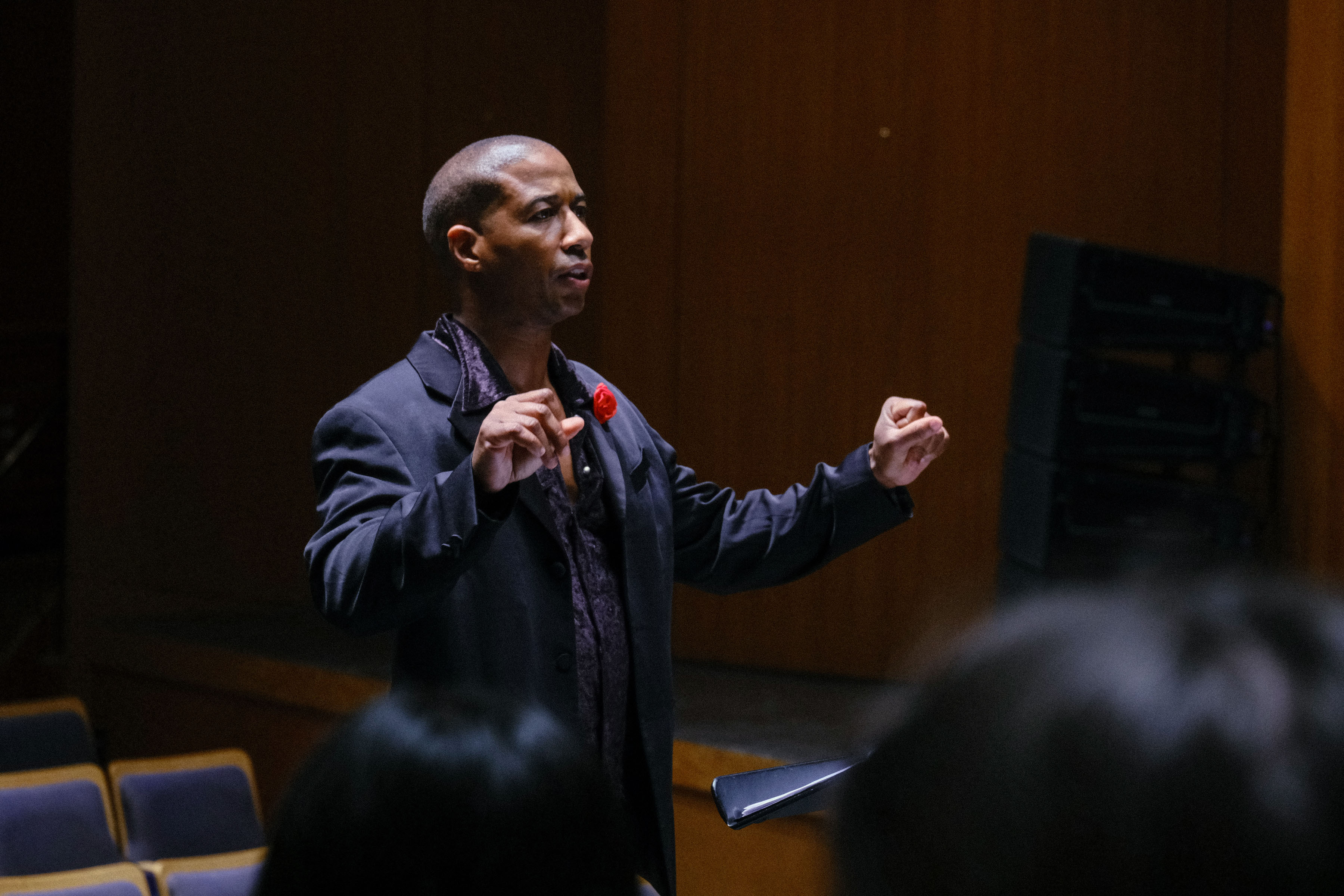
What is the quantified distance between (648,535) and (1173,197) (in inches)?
97.7

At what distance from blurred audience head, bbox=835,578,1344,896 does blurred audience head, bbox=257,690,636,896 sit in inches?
5.5

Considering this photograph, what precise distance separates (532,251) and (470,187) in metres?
0.09

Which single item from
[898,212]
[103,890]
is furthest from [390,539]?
[898,212]

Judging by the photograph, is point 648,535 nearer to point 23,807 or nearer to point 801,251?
point 23,807

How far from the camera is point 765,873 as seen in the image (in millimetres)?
2717

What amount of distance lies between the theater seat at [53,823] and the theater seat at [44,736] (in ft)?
1.69

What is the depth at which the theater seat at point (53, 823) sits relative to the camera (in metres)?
2.47

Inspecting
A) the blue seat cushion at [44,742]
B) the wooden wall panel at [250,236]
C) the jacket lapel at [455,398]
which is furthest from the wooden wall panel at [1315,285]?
Result: the blue seat cushion at [44,742]

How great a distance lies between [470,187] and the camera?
1415 mm

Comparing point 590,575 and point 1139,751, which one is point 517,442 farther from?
point 1139,751

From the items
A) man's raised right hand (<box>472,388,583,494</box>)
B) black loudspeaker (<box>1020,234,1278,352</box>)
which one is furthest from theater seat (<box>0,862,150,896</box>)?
black loudspeaker (<box>1020,234,1278,352</box>)

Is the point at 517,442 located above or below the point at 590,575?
above

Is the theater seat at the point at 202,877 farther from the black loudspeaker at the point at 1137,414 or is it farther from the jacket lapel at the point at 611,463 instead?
the black loudspeaker at the point at 1137,414

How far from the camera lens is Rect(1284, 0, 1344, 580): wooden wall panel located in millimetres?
2711
